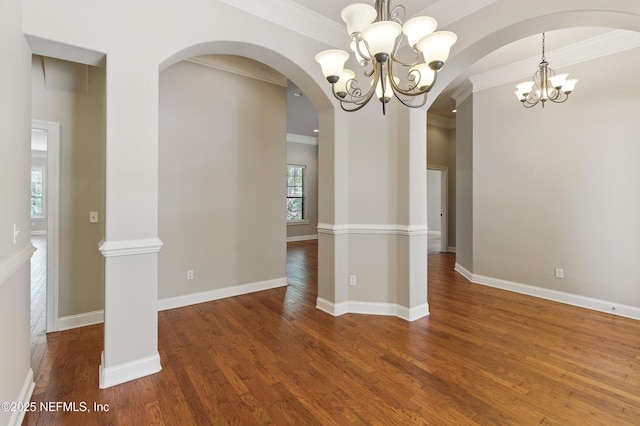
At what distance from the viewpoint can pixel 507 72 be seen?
4305 millimetres

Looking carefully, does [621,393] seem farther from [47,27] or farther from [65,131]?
[65,131]

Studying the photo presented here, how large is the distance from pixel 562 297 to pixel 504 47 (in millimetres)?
3289

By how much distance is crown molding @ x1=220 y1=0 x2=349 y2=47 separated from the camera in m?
2.71

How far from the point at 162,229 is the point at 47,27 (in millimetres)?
2137

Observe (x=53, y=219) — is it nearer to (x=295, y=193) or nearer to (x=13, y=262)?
(x=13, y=262)

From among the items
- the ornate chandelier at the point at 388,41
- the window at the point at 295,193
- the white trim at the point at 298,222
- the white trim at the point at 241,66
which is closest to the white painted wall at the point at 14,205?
the ornate chandelier at the point at 388,41

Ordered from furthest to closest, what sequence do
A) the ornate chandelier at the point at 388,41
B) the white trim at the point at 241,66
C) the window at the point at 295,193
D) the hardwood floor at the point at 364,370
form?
the window at the point at 295,193
the white trim at the point at 241,66
the hardwood floor at the point at 364,370
the ornate chandelier at the point at 388,41

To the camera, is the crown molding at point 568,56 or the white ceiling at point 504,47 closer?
the white ceiling at point 504,47

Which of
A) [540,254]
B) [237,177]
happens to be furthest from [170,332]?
[540,254]

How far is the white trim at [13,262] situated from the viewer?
1.44 m

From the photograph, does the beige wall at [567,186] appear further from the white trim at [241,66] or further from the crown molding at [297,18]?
the white trim at [241,66]

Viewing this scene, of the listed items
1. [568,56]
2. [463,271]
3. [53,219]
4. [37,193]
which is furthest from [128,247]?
[37,193]

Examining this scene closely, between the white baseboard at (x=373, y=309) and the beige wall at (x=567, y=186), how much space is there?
77.6 inches

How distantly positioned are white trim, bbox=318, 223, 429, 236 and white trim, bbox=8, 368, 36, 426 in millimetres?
2673
